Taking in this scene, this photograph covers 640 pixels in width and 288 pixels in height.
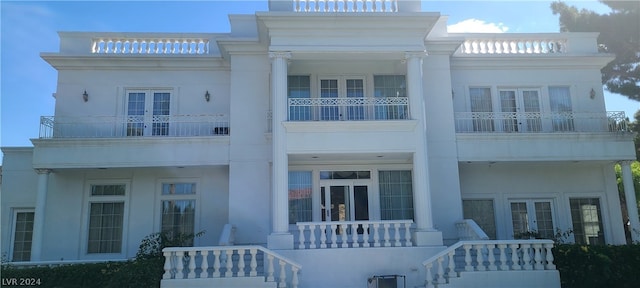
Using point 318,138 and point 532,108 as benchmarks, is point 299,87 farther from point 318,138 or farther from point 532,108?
point 532,108

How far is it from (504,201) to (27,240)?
15.8m

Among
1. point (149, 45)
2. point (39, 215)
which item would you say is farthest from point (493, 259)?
point (39, 215)

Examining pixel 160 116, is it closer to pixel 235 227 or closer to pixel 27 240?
pixel 235 227

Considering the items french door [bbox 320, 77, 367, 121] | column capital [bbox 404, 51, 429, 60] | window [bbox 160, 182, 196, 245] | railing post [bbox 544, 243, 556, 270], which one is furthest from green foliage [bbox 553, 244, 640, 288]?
window [bbox 160, 182, 196, 245]

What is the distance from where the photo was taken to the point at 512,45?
17297mm

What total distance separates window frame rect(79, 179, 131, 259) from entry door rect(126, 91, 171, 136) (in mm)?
1771

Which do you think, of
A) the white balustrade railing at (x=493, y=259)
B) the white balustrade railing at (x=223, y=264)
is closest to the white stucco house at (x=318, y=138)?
the white balustrade railing at (x=493, y=259)

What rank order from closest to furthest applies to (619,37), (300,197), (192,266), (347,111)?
1. (192,266)
2. (300,197)
3. (347,111)
4. (619,37)

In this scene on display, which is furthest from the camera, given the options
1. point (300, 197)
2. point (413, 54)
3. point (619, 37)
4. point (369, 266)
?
point (619, 37)

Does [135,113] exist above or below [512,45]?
below

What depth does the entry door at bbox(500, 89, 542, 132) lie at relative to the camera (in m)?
16.6

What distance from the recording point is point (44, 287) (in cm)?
1157

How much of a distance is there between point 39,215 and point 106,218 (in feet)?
6.33

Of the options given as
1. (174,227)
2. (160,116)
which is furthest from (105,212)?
(160,116)
